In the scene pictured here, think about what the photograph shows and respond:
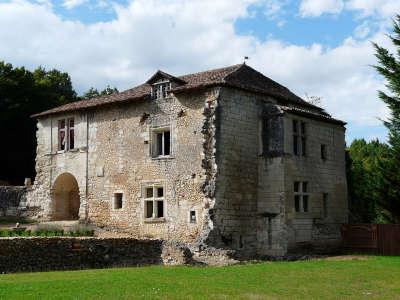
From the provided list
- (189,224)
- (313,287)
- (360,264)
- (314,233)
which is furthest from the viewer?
(314,233)

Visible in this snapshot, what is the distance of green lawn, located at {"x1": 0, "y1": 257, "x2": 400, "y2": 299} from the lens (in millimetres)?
12428

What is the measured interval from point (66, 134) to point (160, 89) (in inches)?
264

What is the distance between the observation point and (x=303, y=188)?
26422 millimetres

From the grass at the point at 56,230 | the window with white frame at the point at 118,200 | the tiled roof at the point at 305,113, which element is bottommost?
the grass at the point at 56,230

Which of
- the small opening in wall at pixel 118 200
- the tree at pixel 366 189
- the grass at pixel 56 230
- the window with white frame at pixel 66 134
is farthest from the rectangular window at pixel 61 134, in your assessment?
the tree at pixel 366 189

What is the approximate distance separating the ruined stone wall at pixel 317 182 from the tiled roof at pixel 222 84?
6.01 ft

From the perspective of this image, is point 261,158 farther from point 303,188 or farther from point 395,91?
point 395,91

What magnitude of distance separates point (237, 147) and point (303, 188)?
381 cm

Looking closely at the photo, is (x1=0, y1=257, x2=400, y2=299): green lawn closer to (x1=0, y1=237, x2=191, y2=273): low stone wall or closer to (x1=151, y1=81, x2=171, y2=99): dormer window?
(x1=0, y1=237, x2=191, y2=273): low stone wall

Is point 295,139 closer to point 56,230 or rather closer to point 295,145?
point 295,145

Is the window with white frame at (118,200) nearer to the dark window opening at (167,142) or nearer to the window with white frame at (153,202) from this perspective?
the window with white frame at (153,202)

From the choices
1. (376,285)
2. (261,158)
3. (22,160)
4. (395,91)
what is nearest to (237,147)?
(261,158)

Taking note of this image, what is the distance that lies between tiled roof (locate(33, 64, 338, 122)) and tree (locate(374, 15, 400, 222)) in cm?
436

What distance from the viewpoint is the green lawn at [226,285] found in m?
12.4
